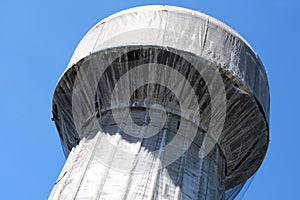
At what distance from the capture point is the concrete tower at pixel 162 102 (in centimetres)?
1147

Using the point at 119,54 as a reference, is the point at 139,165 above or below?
below

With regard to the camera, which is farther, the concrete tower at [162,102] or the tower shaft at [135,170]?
the concrete tower at [162,102]

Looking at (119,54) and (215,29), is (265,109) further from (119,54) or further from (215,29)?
(119,54)

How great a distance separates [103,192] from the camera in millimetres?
10961

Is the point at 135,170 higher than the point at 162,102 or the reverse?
the reverse

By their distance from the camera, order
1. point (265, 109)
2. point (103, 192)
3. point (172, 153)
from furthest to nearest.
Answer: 1. point (265, 109)
2. point (172, 153)
3. point (103, 192)

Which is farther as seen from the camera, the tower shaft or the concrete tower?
the concrete tower

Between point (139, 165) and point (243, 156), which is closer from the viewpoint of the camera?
point (139, 165)

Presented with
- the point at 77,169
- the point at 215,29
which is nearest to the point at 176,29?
the point at 215,29

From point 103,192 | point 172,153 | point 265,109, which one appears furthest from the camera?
point 265,109

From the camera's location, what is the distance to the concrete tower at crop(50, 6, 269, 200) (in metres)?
11.5

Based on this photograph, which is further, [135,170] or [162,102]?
[162,102]

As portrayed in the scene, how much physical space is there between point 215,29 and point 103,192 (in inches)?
141

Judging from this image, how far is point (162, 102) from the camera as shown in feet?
39.9
